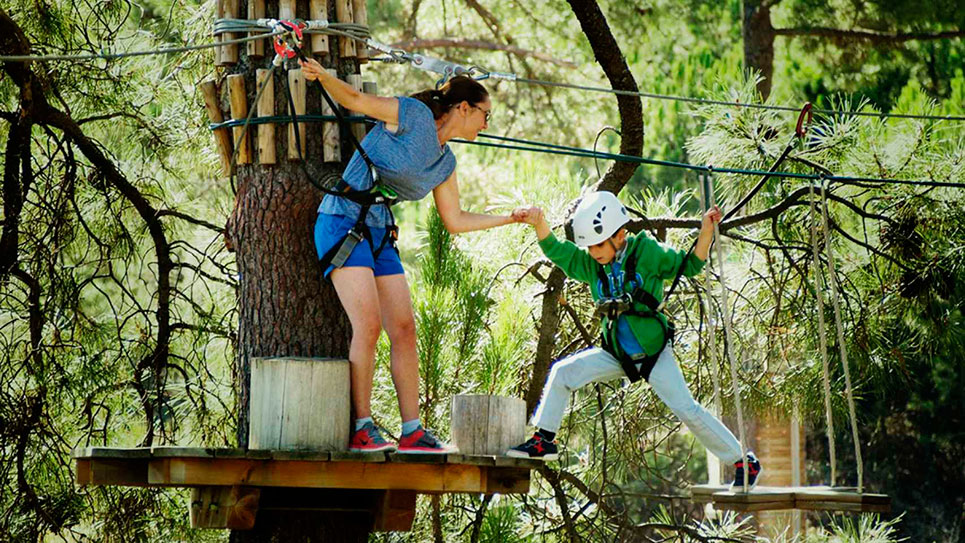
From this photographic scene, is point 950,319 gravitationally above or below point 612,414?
above

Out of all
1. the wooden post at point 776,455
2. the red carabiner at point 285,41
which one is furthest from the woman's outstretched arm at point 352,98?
the wooden post at point 776,455

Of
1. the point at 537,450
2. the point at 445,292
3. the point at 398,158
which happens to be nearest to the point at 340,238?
the point at 398,158

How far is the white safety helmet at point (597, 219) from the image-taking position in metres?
4.32

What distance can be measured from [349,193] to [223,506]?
1.04 meters

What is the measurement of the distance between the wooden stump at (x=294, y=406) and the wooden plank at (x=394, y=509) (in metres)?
0.33

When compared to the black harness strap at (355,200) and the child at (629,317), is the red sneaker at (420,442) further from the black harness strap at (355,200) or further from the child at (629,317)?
the black harness strap at (355,200)

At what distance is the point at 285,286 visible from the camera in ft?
14.0

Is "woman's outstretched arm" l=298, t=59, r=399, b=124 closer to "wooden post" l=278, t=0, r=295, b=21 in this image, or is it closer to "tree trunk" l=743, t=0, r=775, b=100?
"wooden post" l=278, t=0, r=295, b=21

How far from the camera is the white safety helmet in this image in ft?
14.2

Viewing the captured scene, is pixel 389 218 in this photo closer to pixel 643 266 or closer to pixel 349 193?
pixel 349 193

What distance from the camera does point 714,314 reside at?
563 centimetres

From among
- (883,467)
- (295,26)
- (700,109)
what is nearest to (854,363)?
(700,109)

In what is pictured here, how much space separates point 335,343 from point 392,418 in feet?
4.55

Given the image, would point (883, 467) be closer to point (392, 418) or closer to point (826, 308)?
point (826, 308)
